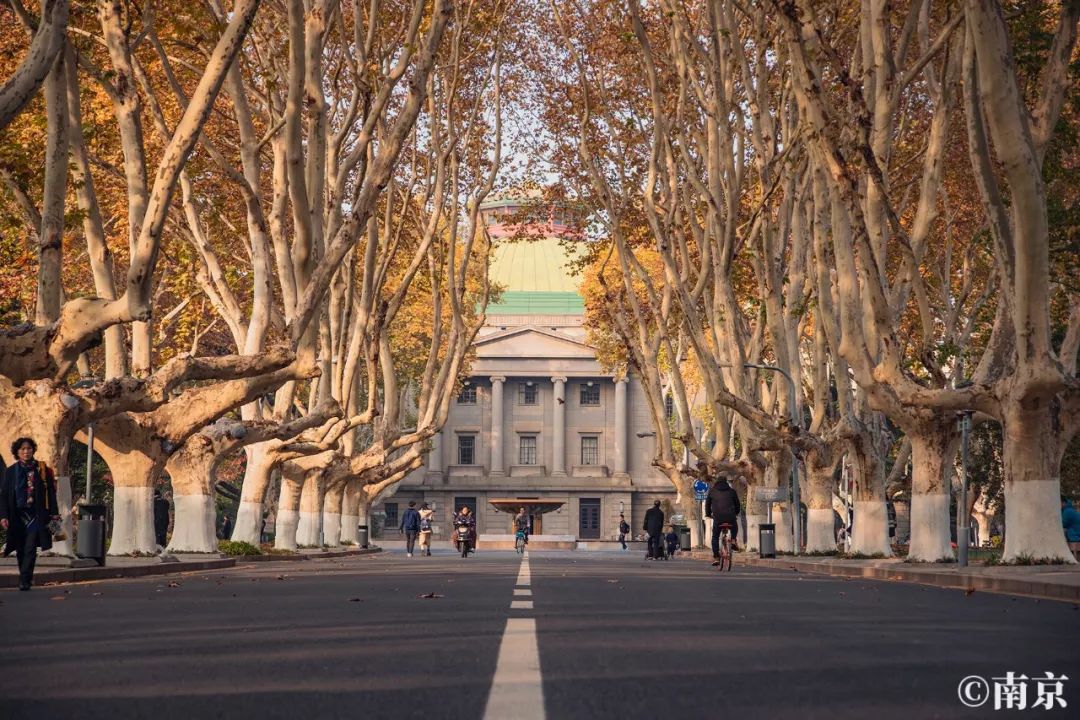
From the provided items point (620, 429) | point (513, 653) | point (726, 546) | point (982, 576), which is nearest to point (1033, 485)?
point (982, 576)

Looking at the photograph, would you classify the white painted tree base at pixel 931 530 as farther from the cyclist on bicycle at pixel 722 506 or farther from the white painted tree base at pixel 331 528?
the white painted tree base at pixel 331 528

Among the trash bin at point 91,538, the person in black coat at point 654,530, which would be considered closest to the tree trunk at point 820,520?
the person in black coat at point 654,530

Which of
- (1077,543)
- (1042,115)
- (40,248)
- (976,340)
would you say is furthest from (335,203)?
(976,340)

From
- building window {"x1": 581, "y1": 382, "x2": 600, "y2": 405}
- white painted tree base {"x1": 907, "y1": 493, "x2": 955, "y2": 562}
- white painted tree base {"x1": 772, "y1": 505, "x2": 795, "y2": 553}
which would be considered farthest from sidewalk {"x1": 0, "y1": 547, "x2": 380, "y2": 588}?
building window {"x1": 581, "y1": 382, "x2": 600, "y2": 405}

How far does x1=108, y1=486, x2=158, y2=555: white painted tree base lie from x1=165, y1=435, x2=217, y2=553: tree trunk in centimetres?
195

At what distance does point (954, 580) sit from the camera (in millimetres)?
19484

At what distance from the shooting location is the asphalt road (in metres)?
5.84

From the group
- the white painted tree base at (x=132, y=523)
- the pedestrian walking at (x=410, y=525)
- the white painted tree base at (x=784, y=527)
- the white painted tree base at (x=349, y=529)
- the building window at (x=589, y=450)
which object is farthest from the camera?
the building window at (x=589, y=450)

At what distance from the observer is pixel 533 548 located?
2724 inches

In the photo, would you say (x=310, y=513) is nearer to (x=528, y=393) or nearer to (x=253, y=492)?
(x=253, y=492)

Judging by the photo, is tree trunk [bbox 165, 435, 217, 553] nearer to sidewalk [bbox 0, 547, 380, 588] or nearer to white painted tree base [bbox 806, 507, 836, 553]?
sidewalk [bbox 0, 547, 380, 588]

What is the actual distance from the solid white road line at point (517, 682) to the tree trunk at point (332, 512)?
38.2m

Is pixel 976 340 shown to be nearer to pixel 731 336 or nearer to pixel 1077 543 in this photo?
pixel 731 336

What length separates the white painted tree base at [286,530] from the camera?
3869cm
